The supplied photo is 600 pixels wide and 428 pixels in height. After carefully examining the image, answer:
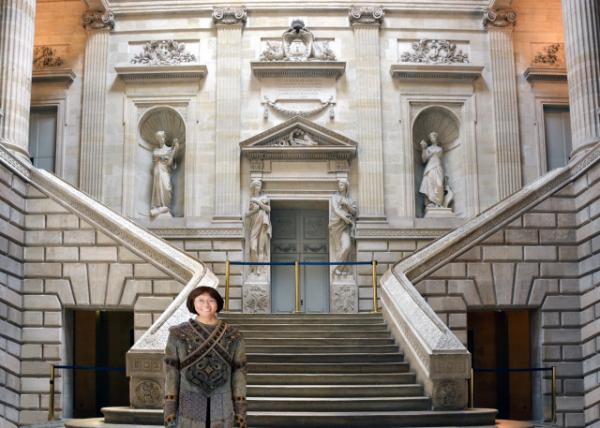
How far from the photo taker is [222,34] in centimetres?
2306

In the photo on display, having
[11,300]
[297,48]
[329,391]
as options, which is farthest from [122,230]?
[297,48]

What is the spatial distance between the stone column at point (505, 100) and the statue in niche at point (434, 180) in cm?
138

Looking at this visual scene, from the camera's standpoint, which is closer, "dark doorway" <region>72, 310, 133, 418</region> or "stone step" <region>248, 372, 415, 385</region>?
"stone step" <region>248, 372, 415, 385</region>

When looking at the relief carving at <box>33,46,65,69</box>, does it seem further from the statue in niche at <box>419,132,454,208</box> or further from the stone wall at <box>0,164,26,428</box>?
the statue in niche at <box>419,132,454,208</box>

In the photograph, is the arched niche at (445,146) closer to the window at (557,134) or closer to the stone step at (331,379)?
the window at (557,134)

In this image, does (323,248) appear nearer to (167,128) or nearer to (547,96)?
(167,128)

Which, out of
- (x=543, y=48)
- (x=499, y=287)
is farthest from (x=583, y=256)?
(x=543, y=48)

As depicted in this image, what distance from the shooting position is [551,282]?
1698cm

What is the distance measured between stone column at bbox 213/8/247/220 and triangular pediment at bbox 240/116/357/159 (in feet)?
1.65

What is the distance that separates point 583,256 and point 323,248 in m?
7.42

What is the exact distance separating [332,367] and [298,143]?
9856mm

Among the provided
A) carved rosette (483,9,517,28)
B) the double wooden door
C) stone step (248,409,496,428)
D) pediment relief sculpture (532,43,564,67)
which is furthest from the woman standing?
pediment relief sculpture (532,43,564,67)

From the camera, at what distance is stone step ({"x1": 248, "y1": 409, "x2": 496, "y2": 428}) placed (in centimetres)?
1110

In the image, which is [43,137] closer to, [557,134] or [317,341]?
[317,341]
